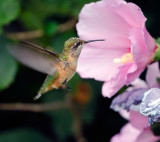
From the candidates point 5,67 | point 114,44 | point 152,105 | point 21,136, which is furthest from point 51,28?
point 152,105

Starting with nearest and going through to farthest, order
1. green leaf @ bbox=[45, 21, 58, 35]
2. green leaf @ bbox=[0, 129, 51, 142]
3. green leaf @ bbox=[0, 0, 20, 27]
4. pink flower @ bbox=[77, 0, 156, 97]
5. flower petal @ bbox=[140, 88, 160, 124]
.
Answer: flower petal @ bbox=[140, 88, 160, 124]
pink flower @ bbox=[77, 0, 156, 97]
green leaf @ bbox=[0, 0, 20, 27]
green leaf @ bbox=[45, 21, 58, 35]
green leaf @ bbox=[0, 129, 51, 142]

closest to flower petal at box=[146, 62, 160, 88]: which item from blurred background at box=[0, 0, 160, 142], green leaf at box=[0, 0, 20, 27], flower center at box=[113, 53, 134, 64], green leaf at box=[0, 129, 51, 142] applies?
flower center at box=[113, 53, 134, 64]

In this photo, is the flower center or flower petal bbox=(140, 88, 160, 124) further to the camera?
the flower center

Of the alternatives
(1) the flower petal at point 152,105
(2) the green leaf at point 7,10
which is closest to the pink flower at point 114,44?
(1) the flower petal at point 152,105

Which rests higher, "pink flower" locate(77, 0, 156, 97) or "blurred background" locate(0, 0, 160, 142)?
"pink flower" locate(77, 0, 156, 97)

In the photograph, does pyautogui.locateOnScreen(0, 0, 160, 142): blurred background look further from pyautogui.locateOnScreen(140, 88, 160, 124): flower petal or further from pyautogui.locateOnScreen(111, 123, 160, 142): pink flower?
pyautogui.locateOnScreen(140, 88, 160, 124): flower petal

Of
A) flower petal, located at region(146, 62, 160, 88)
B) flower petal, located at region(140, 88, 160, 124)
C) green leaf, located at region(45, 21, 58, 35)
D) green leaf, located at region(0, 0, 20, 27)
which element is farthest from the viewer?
green leaf, located at region(45, 21, 58, 35)

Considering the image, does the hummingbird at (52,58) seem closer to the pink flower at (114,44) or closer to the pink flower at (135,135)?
the pink flower at (114,44)
